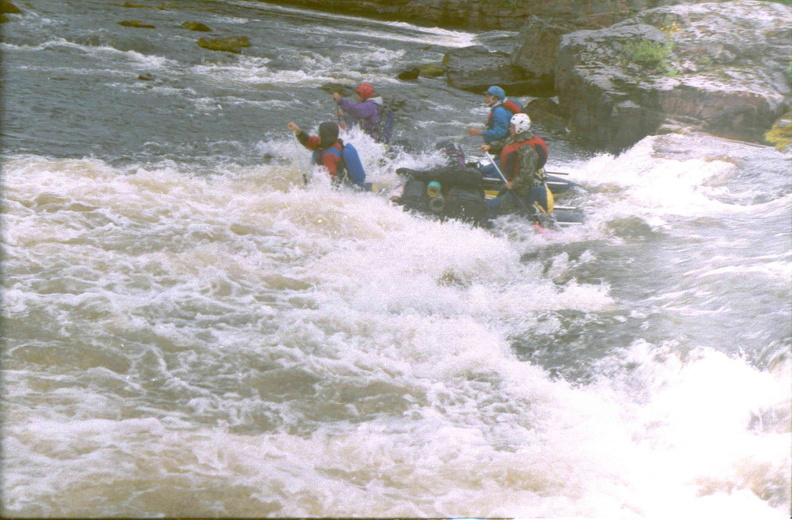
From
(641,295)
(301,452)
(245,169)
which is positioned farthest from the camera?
(245,169)

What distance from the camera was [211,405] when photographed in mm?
3775

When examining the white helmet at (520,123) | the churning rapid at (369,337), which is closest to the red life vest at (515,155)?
the white helmet at (520,123)

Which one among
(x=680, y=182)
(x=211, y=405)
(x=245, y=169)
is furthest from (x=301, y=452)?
(x=680, y=182)

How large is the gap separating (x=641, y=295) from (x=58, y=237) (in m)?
4.47

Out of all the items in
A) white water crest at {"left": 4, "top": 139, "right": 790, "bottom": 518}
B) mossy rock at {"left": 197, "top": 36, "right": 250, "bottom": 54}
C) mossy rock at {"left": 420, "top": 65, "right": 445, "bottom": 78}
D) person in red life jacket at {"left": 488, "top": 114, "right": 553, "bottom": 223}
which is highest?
mossy rock at {"left": 197, "top": 36, "right": 250, "bottom": 54}

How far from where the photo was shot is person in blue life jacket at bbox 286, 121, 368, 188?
23.6 ft

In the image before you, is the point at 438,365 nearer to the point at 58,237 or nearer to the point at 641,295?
the point at 641,295

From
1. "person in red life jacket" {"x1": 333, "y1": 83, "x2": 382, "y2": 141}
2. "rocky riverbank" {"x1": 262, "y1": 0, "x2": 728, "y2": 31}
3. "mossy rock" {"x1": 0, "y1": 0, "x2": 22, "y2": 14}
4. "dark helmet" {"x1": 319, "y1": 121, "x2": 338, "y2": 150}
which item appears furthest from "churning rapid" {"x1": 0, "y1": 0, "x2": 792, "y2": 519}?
"rocky riverbank" {"x1": 262, "y1": 0, "x2": 728, "y2": 31}

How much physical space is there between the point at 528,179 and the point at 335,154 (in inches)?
74.2

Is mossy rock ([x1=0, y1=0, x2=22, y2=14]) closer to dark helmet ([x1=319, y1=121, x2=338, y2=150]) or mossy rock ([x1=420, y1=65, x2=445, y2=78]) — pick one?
mossy rock ([x1=420, y1=65, x2=445, y2=78])

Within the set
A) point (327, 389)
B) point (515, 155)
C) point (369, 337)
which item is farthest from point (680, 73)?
point (327, 389)

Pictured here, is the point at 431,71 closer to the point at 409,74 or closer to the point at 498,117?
the point at 409,74

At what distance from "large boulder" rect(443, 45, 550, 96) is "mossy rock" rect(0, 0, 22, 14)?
25.9 feet

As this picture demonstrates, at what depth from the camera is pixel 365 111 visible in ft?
28.2
